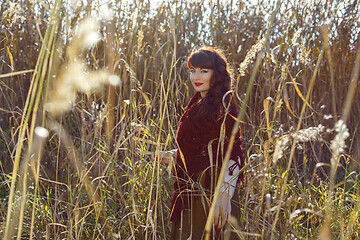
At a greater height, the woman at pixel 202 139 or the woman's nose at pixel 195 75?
the woman's nose at pixel 195 75

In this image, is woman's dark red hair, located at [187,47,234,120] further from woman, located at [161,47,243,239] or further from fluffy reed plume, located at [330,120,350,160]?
fluffy reed plume, located at [330,120,350,160]

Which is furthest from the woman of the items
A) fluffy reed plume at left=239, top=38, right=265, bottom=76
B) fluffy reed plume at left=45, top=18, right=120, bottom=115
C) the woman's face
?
fluffy reed plume at left=45, top=18, right=120, bottom=115

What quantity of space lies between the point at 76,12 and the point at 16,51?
560 millimetres

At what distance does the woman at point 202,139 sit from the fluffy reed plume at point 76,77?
0.63 metres

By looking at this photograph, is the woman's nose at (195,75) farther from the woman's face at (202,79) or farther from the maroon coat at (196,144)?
the maroon coat at (196,144)

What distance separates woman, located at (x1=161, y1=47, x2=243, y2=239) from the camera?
1.42m

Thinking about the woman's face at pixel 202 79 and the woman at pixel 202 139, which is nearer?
the woman at pixel 202 139

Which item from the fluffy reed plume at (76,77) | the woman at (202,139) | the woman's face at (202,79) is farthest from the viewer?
the fluffy reed plume at (76,77)

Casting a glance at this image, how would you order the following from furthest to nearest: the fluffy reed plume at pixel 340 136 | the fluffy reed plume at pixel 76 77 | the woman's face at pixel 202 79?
the fluffy reed plume at pixel 76 77 → the woman's face at pixel 202 79 → the fluffy reed plume at pixel 340 136

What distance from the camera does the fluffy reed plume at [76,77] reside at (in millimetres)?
1950

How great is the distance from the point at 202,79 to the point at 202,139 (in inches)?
9.5

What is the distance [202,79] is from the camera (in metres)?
1.54

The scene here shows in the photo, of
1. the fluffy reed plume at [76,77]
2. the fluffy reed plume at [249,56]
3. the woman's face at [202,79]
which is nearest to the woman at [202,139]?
the woman's face at [202,79]

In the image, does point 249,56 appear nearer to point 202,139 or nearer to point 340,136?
point 340,136
